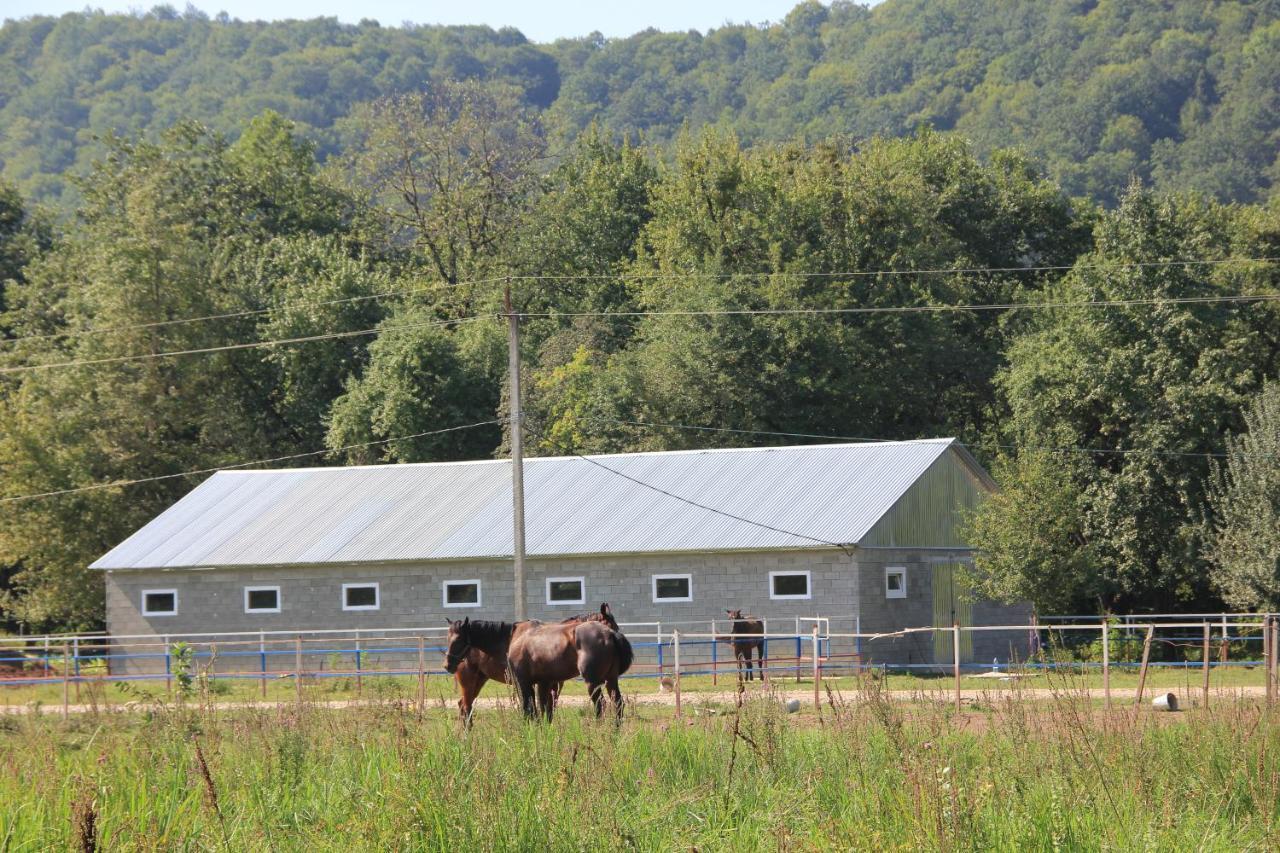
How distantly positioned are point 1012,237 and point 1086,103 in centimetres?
4319

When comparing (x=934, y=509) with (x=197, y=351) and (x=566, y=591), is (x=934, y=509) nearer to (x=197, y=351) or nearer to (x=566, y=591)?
(x=566, y=591)

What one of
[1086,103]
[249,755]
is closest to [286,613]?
[249,755]

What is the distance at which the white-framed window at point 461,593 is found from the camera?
3612 cm

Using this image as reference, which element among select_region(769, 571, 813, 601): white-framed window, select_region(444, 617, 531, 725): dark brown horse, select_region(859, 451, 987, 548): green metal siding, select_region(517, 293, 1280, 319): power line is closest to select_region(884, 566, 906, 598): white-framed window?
select_region(859, 451, 987, 548): green metal siding

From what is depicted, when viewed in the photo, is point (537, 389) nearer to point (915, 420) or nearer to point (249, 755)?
point (915, 420)

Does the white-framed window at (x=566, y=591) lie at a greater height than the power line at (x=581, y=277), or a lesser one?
lesser

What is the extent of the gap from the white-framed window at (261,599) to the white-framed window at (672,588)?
948 centimetres

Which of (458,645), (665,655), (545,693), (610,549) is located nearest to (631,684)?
(665,655)

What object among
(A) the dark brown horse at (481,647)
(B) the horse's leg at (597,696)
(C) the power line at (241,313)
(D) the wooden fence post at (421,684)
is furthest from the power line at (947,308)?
(B) the horse's leg at (597,696)

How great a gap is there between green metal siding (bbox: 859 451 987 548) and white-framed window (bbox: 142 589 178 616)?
17.0m

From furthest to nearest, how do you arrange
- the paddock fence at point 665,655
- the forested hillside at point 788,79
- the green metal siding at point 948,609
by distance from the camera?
1. the forested hillside at point 788,79
2. the green metal siding at point 948,609
3. the paddock fence at point 665,655

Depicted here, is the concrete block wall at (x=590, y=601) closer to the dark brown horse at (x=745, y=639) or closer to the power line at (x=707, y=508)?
the power line at (x=707, y=508)

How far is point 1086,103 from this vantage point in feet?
319

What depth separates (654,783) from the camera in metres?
10.1
